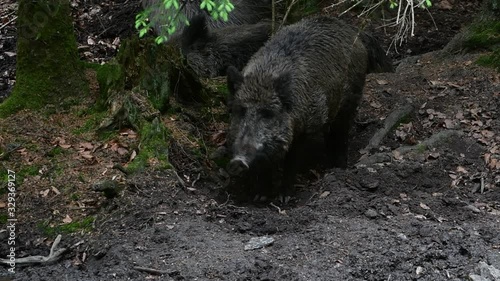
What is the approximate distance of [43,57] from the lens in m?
7.36

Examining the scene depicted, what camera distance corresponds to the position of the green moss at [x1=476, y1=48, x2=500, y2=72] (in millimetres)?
8648

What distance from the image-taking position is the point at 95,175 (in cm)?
642

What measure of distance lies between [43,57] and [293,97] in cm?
262

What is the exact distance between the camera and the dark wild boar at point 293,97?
6.65m

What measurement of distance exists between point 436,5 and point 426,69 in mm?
3078

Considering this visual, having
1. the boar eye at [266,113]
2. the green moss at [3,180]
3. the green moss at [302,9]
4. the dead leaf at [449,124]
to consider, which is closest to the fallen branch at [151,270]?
the green moss at [3,180]

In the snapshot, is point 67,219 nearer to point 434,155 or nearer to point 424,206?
point 424,206

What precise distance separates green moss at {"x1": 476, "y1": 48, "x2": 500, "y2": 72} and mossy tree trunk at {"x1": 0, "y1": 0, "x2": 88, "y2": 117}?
4.85 metres

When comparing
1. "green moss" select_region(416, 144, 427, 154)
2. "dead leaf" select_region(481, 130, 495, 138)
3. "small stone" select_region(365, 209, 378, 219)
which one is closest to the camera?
"small stone" select_region(365, 209, 378, 219)

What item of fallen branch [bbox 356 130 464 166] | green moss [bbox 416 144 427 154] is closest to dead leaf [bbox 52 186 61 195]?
fallen branch [bbox 356 130 464 166]

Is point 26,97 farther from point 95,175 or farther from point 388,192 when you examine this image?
point 388,192

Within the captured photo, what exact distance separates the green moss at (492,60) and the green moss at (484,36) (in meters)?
0.25

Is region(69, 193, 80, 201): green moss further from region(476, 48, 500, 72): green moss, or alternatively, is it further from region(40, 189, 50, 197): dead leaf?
region(476, 48, 500, 72): green moss

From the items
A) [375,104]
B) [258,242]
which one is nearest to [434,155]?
[375,104]
